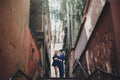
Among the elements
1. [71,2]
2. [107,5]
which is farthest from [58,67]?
[107,5]

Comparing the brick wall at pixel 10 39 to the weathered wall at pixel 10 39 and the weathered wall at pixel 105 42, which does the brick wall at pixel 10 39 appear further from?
the weathered wall at pixel 105 42

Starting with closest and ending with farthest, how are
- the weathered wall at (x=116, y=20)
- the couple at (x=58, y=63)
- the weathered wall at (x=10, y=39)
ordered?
the weathered wall at (x=116, y=20)
the weathered wall at (x=10, y=39)
the couple at (x=58, y=63)

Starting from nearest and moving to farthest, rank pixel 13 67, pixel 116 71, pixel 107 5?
pixel 116 71
pixel 107 5
pixel 13 67

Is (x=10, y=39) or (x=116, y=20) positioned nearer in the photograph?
(x=116, y=20)

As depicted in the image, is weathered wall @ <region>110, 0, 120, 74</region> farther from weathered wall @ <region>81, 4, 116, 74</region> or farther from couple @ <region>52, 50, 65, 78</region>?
couple @ <region>52, 50, 65, 78</region>

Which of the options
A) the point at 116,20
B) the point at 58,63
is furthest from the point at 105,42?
the point at 58,63

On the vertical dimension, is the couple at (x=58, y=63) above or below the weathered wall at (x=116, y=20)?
below

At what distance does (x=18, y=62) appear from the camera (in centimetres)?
762

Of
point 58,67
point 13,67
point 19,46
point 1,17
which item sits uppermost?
point 1,17

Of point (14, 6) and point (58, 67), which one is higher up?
point (14, 6)

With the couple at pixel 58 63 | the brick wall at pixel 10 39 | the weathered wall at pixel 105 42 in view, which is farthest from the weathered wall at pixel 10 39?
the couple at pixel 58 63

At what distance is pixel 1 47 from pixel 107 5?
9.19 feet

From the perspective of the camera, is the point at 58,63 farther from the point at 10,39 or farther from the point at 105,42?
the point at 105,42

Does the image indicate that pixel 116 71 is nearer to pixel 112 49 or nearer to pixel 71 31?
pixel 112 49
